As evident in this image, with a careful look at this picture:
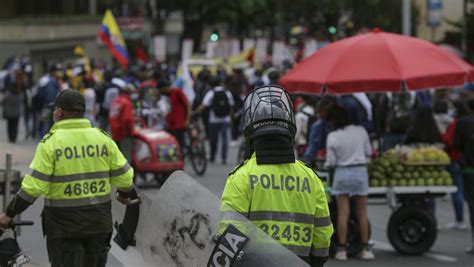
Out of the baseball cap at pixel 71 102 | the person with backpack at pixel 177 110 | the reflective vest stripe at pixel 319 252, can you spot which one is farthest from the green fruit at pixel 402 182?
the person with backpack at pixel 177 110

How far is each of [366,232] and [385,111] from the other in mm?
12616

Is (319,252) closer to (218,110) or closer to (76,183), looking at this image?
(76,183)

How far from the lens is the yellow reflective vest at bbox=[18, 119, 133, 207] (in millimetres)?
7891

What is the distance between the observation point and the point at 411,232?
13.0m

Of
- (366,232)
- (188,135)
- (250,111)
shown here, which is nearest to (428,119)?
(366,232)

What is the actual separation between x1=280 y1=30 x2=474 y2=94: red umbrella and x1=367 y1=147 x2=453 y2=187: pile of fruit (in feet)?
2.65

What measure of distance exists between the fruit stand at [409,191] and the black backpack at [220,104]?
9.23 m

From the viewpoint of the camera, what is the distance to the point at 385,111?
25.0 meters

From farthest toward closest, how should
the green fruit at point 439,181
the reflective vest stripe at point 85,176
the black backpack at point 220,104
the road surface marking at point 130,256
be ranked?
the black backpack at point 220,104 < the green fruit at point 439,181 < the reflective vest stripe at point 85,176 < the road surface marking at point 130,256

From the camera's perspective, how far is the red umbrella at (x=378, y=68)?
41.4ft

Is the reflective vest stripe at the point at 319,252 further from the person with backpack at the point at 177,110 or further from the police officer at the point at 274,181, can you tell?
the person with backpack at the point at 177,110

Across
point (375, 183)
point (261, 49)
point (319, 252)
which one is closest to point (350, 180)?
point (375, 183)

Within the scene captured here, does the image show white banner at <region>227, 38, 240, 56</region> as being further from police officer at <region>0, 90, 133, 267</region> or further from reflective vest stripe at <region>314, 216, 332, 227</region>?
reflective vest stripe at <region>314, 216, 332, 227</region>

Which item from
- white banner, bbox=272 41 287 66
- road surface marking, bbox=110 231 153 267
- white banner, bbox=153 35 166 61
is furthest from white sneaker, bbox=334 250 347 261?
white banner, bbox=153 35 166 61
